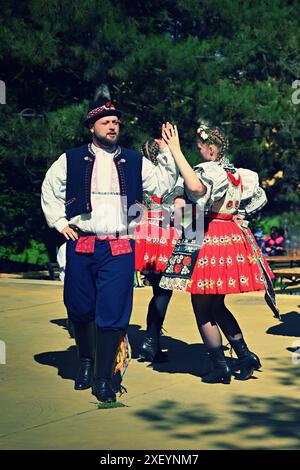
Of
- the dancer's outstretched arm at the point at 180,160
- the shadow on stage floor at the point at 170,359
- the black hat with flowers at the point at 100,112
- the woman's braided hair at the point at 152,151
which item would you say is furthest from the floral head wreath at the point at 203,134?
the shadow on stage floor at the point at 170,359

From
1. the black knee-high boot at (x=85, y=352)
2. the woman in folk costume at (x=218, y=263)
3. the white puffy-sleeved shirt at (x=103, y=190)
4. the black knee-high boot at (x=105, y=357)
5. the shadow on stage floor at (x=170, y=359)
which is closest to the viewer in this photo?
the black knee-high boot at (x=105, y=357)

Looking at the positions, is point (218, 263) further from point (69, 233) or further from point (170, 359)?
point (170, 359)

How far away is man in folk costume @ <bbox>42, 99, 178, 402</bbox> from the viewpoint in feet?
25.7

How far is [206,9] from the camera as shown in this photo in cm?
1959

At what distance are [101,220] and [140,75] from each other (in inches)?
442

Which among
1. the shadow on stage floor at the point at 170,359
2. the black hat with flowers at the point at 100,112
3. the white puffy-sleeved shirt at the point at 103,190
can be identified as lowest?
the shadow on stage floor at the point at 170,359

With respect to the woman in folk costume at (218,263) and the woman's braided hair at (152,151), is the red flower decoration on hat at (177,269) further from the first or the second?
the woman's braided hair at (152,151)

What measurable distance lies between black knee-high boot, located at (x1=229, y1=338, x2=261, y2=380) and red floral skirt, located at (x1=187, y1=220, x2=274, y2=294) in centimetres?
49

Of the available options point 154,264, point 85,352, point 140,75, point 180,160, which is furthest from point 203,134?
point 140,75

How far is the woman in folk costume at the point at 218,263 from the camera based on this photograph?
8.26 m

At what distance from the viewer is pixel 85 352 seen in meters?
8.23

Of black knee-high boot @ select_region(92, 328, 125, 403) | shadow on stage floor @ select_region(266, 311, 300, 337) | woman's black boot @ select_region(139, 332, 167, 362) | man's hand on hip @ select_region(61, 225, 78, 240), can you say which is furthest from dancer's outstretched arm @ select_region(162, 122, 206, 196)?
shadow on stage floor @ select_region(266, 311, 300, 337)

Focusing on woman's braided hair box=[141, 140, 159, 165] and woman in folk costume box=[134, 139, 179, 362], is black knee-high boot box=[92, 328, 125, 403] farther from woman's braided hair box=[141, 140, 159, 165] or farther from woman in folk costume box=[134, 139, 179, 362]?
woman's braided hair box=[141, 140, 159, 165]

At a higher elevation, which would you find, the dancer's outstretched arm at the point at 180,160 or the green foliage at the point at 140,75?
the green foliage at the point at 140,75
